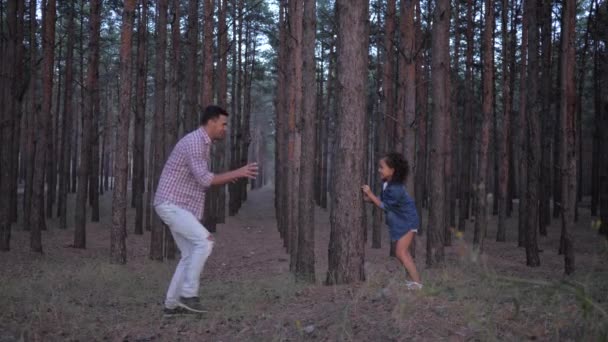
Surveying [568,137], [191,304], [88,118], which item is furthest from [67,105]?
[191,304]

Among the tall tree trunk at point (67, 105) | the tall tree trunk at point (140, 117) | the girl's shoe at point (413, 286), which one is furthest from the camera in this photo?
the tall tree trunk at point (67, 105)

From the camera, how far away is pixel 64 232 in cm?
2181

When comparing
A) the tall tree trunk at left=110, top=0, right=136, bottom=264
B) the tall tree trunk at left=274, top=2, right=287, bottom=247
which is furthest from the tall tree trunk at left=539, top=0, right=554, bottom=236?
the tall tree trunk at left=110, top=0, right=136, bottom=264

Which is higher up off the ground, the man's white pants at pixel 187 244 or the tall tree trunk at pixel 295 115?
the tall tree trunk at pixel 295 115

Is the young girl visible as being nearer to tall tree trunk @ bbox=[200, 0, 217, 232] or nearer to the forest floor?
the forest floor

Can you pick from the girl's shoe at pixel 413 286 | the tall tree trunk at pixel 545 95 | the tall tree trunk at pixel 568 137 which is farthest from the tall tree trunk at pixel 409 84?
the tall tree trunk at pixel 545 95

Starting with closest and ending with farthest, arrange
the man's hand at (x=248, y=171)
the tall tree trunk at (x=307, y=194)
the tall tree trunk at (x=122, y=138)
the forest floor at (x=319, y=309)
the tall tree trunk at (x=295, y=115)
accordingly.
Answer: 1. the forest floor at (x=319, y=309)
2. the man's hand at (x=248, y=171)
3. the tall tree trunk at (x=307, y=194)
4. the tall tree trunk at (x=122, y=138)
5. the tall tree trunk at (x=295, y=115)

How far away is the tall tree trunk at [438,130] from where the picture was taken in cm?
1270

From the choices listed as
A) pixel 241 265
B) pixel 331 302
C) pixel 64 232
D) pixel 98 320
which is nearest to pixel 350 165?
pixel 331 302

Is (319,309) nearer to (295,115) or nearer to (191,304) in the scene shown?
(191,304)

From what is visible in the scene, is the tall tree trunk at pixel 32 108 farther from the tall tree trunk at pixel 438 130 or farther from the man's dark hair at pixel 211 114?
the man's dark hair at pixel 211 114

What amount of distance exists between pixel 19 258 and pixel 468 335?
12.7 metres

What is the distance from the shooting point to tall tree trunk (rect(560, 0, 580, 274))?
12547 mm

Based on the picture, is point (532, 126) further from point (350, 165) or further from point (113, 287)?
point (113, 287)
